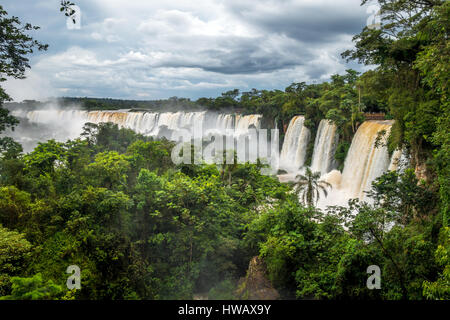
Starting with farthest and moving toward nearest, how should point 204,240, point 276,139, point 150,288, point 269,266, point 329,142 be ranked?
point 276,139 → point 329,142 → point 204,240 → point 150,288 → point 269,266

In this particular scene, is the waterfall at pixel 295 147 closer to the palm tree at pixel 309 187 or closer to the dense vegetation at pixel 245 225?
the palm tree at pixel 309 187

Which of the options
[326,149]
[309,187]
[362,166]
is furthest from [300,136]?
[309,187]

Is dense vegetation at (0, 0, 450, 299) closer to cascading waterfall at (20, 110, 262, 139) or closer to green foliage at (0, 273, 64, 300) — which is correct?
green foliage at (0, 273, 64, 300)

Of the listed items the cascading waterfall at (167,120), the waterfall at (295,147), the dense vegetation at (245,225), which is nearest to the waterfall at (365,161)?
the dense vegetation at (245,225)

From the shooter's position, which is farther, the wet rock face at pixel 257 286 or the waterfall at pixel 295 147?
the waterfall at pixel 295 147

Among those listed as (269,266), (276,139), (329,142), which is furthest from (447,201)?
(276,139)
